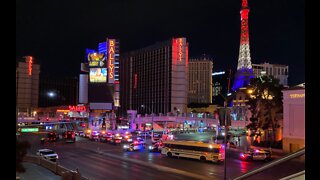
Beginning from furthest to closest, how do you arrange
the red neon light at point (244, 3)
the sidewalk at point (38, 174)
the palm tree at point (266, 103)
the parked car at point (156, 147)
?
the red neon light at point (244, 3) < the palm tree at point (266, 103) < the parked car at point (156, 147) < the sidewalk at point (38, 174)

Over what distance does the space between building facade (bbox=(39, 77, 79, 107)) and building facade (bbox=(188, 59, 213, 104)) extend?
57.3m

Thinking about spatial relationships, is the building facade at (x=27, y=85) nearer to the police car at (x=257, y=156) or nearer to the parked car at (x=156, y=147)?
the parked car at (x=156, y=147)

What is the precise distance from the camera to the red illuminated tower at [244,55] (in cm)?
12494

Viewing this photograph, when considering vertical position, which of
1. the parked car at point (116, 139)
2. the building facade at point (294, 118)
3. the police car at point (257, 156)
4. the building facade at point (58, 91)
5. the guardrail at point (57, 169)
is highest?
Result: the building facade at point (58, 91)

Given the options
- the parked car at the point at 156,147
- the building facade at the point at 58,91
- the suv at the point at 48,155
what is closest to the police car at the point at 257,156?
the parked car at the point at 156,147

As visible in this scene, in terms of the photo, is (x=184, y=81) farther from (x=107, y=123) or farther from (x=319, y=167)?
(x=319, y=167)

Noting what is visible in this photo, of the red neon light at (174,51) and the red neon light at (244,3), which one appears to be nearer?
the red neon light at (174,51)

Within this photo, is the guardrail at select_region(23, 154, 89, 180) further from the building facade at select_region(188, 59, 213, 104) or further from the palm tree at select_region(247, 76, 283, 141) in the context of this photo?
the building facade at select_region(188, 59, 213, 104)

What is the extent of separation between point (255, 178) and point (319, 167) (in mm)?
21546

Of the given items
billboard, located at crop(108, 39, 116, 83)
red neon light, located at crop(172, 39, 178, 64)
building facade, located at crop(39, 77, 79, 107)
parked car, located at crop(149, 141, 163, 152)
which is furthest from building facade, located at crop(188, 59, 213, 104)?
parked car, located at crop(149, 141, 163, 152)

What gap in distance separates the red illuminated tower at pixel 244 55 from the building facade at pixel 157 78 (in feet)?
68.9

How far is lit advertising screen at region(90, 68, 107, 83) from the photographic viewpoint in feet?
376

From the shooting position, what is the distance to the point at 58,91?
163125 mm

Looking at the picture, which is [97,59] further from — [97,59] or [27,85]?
[27,85]
